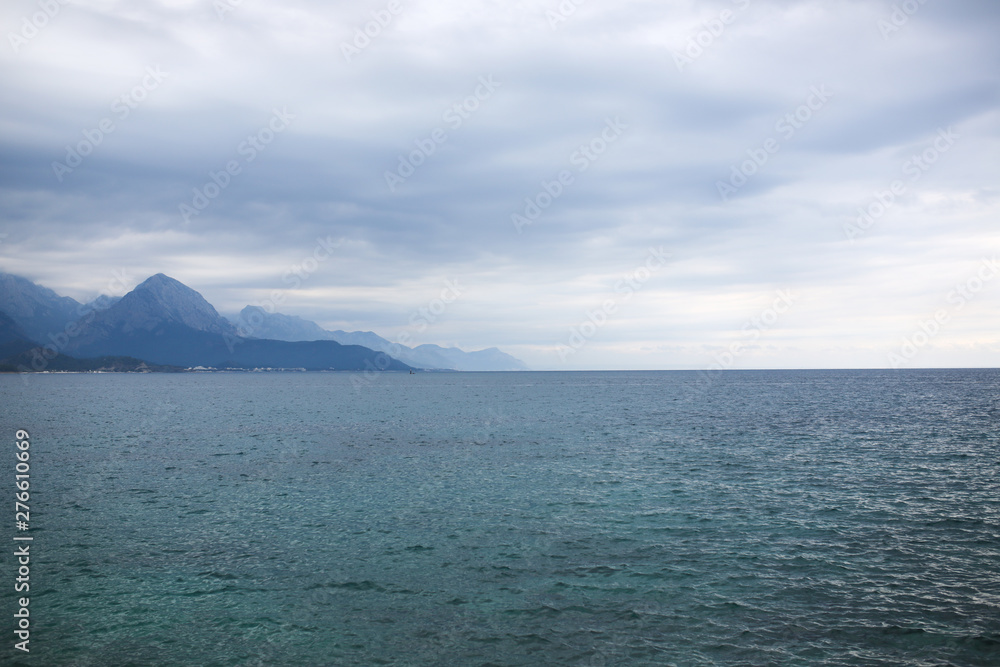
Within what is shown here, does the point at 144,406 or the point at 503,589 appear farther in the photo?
the point at 144,406

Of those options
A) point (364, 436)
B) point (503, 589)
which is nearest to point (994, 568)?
point (503, 589)

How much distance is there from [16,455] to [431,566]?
2208 inches

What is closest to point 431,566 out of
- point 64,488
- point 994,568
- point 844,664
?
point 844,664

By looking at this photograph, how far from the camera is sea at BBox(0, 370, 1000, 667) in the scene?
1850 centimetres

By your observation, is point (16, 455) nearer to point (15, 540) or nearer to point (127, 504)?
point (127, 504)

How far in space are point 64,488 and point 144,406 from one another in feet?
357

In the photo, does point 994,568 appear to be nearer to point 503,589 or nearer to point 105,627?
point 503,589

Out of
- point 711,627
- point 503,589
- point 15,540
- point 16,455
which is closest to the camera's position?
point 711,627

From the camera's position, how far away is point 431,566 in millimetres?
25719

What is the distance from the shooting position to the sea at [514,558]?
1850cm

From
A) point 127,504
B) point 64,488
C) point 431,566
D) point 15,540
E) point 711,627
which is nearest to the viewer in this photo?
point 711,627

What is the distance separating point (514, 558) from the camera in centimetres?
2670

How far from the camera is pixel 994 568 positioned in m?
24.4

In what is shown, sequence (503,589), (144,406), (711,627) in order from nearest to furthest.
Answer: (711,627)
(503,589)
(144,406)
